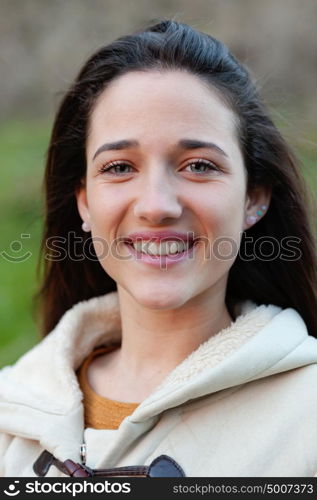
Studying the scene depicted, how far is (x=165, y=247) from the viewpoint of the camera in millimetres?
2580

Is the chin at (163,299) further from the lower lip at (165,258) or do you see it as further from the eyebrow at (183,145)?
the eyebrow at (183,145)

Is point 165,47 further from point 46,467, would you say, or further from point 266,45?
point 266,45

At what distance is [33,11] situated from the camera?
29.2ft

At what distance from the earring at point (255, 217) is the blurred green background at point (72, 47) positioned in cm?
407

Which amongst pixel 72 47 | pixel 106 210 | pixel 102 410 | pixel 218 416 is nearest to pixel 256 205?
pixel 106 210

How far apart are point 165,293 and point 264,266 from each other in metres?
0.61

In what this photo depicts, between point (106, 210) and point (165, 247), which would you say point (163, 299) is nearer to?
point (165, 247)

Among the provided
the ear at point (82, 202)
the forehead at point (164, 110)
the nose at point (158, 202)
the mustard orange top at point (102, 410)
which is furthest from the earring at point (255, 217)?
the mustard orange top at point (102, 410)

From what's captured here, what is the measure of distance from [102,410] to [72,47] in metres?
6.45

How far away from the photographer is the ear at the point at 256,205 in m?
2.85

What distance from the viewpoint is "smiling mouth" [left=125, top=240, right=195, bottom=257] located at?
257 cm

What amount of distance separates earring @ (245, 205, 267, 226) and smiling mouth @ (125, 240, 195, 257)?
1.11 ft

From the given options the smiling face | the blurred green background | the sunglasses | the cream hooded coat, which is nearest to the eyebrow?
the smiling face

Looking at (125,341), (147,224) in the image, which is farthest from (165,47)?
(125,341)
